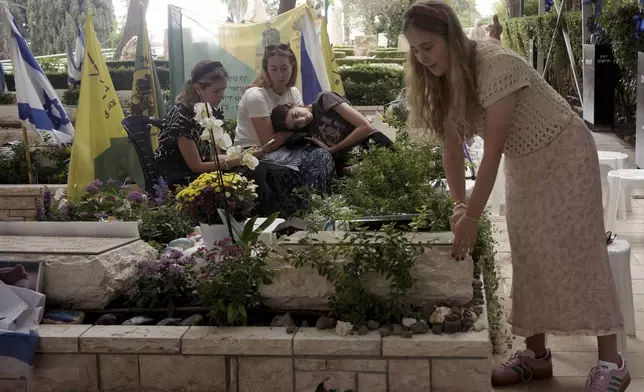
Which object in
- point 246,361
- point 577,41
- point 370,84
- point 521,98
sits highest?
point 577,41

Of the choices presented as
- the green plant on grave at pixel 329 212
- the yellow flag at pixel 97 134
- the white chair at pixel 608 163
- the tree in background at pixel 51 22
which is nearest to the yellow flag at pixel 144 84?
the yellow flag at pixel 97 134

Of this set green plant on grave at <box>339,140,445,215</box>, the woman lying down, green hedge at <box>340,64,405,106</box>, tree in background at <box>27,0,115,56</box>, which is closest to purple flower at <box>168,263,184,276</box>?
green plant on grave at <box>339,140,445,215</box>

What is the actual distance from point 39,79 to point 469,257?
514 centimetres

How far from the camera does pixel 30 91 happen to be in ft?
22.7

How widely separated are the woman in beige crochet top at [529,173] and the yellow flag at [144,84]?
441 cm

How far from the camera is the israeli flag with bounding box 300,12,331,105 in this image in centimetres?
839

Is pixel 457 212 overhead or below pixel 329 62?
below

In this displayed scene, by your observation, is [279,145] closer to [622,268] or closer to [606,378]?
[622,268]

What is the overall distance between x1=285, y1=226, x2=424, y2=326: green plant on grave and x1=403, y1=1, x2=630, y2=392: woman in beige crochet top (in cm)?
22

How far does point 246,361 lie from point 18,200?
492 cm

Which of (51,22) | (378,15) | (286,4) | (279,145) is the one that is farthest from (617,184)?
(378,15)

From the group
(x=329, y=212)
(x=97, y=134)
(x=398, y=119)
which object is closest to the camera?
(x=329, y=212)

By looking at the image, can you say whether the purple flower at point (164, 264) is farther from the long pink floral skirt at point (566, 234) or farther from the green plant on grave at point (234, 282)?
the long pink floral skirt at point (566, 234)

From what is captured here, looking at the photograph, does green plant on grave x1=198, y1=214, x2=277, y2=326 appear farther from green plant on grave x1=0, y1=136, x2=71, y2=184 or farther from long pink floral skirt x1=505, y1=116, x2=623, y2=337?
green plant on grave x1=0, y1=136, x2=71, y2=184
